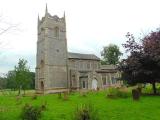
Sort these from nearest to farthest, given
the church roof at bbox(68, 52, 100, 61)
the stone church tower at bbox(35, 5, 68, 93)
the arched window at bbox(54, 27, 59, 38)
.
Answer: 1. the stone church tower at bbox(35, 5, 68, 93)
2. the arched window at bbox(54, 27, 59, 38)
3. the church roof at bbox(68, 52, 100, 61)

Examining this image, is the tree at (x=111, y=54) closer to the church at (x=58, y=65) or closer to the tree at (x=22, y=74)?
the church at (x=58, y=65)

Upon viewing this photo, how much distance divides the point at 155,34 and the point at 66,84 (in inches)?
1456

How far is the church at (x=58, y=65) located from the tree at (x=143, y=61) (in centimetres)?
2993

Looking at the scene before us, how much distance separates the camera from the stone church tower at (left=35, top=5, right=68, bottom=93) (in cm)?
5925

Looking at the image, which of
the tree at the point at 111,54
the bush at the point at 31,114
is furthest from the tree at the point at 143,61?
the tree at the point at 111,54

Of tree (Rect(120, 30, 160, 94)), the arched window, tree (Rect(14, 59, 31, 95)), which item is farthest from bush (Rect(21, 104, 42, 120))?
the arched window

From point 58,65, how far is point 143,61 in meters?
35.8

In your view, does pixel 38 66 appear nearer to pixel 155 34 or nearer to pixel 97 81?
pixel 97 81

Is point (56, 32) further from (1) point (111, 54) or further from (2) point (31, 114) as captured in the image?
(2) point (31, 114)

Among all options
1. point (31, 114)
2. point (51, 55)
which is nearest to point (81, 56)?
point (51, 55)

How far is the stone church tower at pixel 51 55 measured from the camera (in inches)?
2333

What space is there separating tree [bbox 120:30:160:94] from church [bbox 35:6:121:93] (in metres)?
29.9

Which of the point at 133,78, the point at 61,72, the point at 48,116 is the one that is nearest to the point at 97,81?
the point at 61,72

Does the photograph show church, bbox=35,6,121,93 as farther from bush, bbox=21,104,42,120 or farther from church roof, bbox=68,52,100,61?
bush, bbox=21,104,42,120
